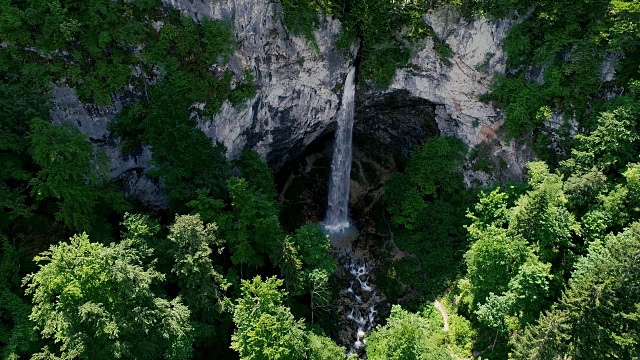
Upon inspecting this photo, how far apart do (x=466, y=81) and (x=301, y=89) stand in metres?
11.7

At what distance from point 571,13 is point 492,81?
6.04 m

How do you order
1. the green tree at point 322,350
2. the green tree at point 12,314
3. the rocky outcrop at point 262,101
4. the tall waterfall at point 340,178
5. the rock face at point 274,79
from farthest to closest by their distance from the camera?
the tall waterfall at point 340,178 < the rock face at point 274,79 < the rocky outcrop at point 262,101 < the green tree at point 322,350 < the green tree at point 12,314

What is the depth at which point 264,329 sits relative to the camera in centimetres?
2011

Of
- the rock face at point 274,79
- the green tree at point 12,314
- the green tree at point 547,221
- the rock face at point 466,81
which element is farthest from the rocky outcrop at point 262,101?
the green tree at point 547,221

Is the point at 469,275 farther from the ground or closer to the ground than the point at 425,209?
closer to the ground

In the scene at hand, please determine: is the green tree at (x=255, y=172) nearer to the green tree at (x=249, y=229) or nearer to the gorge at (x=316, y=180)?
the gorge at (x=316, y=180)

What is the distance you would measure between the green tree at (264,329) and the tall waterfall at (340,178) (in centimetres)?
1535

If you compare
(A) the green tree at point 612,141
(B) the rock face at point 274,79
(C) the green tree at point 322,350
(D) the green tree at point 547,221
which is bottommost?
(C) the green tree at point 322,350

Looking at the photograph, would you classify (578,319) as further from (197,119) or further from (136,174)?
(136,174)

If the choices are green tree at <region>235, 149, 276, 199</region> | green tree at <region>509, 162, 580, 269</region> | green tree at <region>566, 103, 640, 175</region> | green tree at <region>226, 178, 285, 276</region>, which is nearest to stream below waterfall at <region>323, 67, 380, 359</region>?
green tree at <region>235, 149, 276, 199</region>

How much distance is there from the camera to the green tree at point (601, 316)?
1944 centimetres

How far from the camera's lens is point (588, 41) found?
27.2 meters

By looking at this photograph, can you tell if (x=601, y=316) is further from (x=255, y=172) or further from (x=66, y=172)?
(x=66, y=172)

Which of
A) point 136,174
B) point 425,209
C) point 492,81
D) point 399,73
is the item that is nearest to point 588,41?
point 492,81
